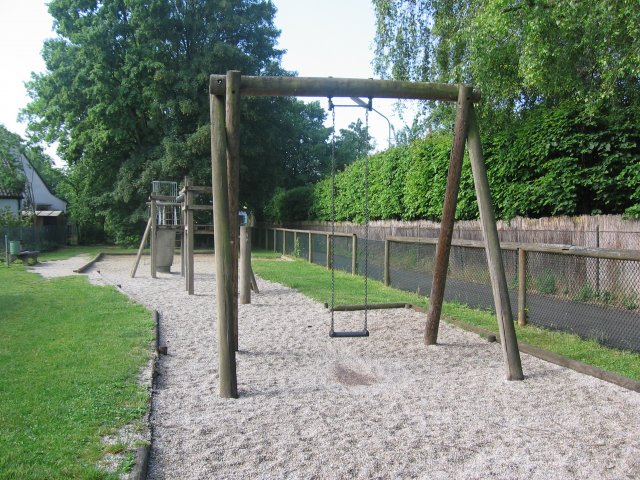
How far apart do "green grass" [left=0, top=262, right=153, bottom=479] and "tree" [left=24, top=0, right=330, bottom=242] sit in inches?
712

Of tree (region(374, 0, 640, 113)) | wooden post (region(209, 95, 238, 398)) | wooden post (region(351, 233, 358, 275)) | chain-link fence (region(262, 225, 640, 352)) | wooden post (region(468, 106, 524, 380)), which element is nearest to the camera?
wooden post (region(209, 95, 238, 398))

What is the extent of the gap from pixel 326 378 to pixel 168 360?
166cm

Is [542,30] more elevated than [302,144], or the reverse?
[302,144]

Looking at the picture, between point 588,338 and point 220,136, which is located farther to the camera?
point 588,338

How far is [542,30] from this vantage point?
361 inches

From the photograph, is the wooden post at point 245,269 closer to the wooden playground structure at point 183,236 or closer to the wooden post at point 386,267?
the wooden playground structure at point 183,236

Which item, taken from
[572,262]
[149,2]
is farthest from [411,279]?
[149,2]

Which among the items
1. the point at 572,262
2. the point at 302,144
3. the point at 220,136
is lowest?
the point at 572,262

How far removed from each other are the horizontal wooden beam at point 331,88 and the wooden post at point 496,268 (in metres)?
0.50

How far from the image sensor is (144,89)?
25969mm

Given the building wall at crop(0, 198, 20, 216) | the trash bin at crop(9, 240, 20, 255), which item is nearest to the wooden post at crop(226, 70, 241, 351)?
the trash bin at crop(9, 240, 20, 255)

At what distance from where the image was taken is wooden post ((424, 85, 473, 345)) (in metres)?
5.80

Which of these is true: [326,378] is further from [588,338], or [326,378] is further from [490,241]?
[588,338]

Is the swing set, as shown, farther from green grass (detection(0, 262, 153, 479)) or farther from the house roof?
the house roof
